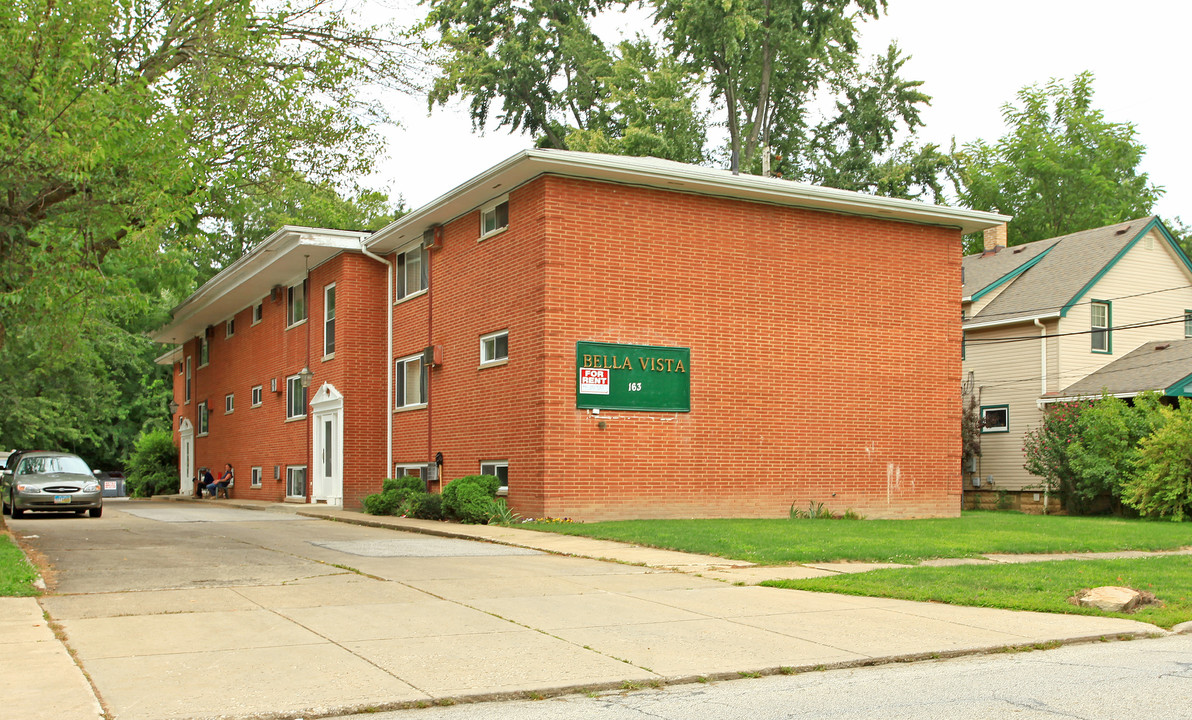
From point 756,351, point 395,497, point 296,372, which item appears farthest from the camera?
point 296,372

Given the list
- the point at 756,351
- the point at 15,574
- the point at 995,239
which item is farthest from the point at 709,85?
the point at 15,574

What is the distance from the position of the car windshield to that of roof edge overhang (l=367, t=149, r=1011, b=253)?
8.56 meters

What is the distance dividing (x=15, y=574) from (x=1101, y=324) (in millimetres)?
29031

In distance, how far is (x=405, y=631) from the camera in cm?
895

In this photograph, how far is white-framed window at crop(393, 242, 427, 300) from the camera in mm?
25553

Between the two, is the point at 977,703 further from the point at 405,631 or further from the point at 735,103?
the point at 735,103

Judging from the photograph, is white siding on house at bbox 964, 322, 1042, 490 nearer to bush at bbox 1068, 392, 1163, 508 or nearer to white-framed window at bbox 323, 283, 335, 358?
A: bush at bbox 1068, 392, 1163, 508

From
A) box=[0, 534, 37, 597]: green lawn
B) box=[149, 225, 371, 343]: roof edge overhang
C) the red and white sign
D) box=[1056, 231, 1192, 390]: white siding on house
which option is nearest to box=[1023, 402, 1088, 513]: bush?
box=[1056, 231, 1192, 390]: white siding on house

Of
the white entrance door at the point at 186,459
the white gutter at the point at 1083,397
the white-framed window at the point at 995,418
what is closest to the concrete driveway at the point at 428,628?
the white gutter at the point at 1083,397

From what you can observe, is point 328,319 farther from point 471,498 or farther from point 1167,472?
point 1167,472

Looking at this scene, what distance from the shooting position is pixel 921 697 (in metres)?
6.98

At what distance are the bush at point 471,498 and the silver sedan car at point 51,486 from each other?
8274 millimetres

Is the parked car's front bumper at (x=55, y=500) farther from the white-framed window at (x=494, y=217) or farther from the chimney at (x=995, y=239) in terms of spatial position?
the chimney at (x=995, y=239)

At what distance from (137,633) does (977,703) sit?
6.23 metres
